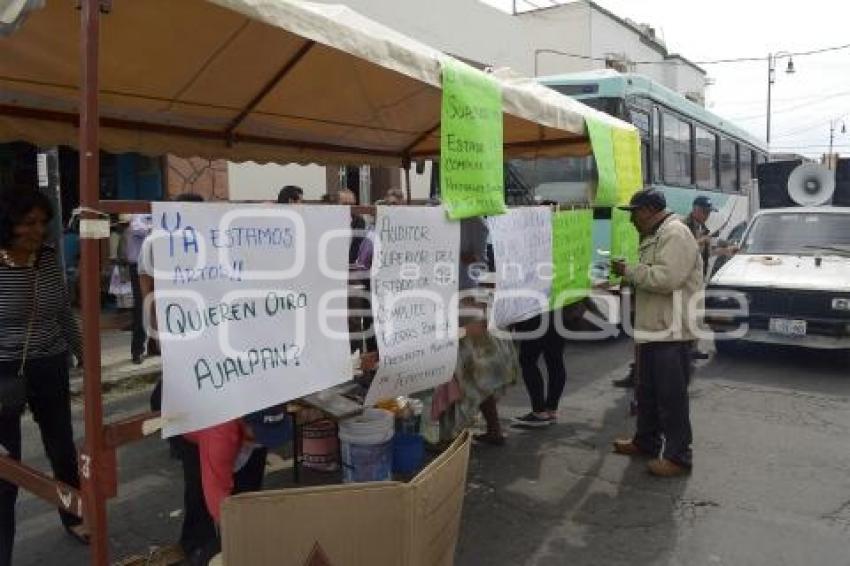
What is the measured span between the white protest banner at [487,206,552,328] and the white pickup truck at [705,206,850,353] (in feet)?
14.0

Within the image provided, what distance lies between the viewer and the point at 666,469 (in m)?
4.83

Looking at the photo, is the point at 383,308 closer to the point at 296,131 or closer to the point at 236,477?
the point at 236,477

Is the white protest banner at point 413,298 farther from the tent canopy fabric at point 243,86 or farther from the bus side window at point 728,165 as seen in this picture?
the bus side window at point 728,165

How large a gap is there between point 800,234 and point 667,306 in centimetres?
520

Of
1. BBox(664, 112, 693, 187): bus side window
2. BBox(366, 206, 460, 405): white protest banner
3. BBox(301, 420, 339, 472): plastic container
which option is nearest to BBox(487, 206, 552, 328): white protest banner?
BBox(366, 206, 460, 405): white protest banner

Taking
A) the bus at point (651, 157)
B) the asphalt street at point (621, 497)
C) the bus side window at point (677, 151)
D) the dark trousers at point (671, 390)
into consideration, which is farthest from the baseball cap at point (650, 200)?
the bus side window at point (677, 151)

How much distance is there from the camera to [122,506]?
14.6 feet

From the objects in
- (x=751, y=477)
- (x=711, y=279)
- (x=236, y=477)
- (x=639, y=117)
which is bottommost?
(x=751, y=477)

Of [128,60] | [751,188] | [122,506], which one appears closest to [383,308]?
[128,60]

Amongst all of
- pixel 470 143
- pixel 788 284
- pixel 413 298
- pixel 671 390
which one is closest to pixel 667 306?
pixel 671 390

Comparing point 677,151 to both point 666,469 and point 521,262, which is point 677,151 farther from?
point 521,262

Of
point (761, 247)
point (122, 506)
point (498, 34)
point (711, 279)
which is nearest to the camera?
point (122, 506)

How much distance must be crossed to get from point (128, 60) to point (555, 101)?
2.68 metres

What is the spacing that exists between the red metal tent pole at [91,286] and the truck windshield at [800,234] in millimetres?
8578
